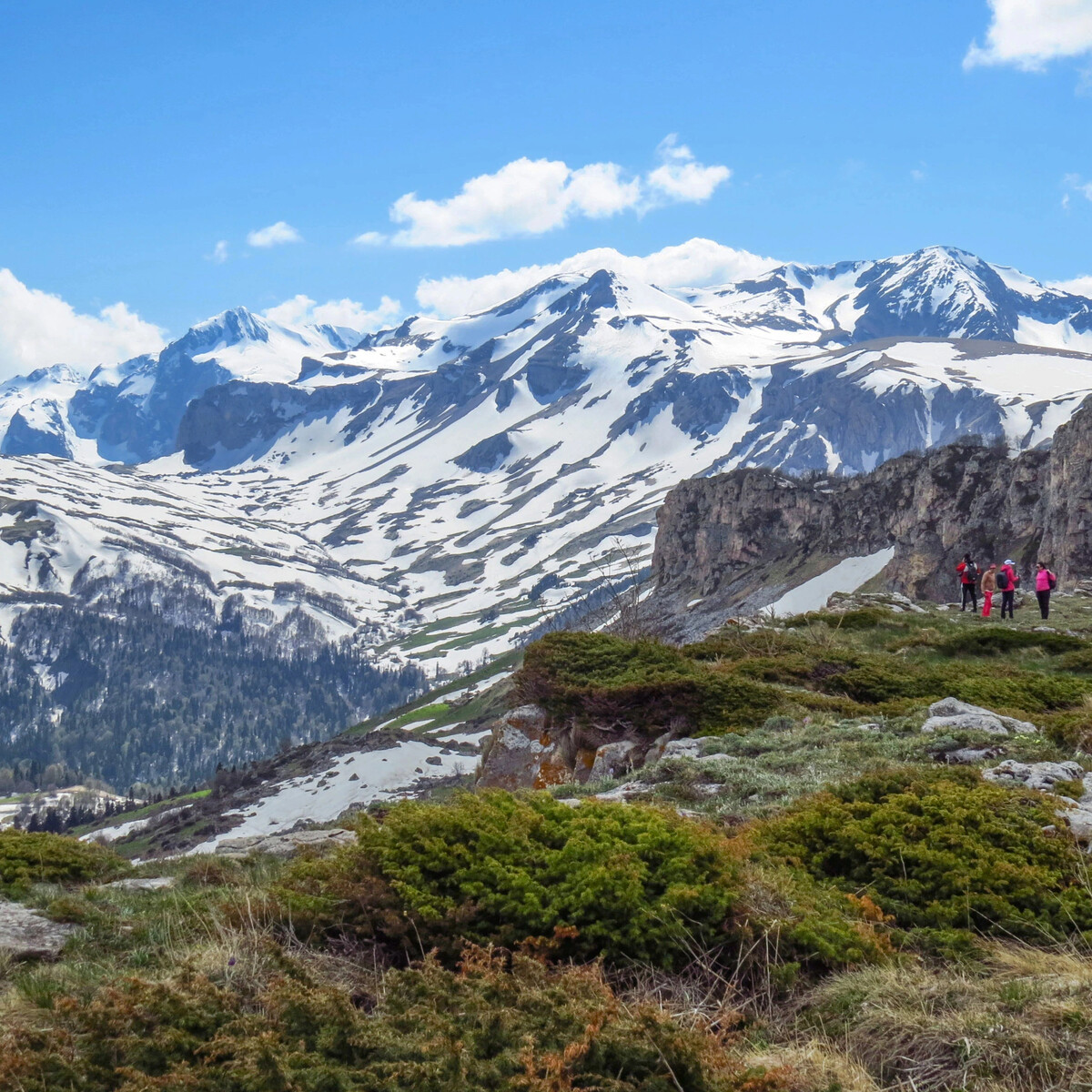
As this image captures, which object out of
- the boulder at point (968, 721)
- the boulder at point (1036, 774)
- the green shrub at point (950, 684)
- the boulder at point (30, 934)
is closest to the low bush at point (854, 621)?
the green shrub at point (950, 684)

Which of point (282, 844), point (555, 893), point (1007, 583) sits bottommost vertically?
point (282, 844)

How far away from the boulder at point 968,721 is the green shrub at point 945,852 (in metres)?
3.68

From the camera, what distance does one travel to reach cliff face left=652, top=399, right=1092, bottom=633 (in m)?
70.9

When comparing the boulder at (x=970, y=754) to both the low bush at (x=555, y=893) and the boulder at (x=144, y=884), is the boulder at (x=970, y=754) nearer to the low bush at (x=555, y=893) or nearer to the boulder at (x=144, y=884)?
the low bush at (x=555, y=893)

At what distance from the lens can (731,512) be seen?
4914 inches

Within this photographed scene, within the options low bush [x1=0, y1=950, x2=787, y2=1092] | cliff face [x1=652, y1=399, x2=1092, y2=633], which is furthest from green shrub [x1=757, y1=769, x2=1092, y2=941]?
cliff face [x1=652, y1=399, x2=1092, y2=633]

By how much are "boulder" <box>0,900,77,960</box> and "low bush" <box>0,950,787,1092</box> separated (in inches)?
65.2

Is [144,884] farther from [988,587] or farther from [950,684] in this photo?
[988,587]

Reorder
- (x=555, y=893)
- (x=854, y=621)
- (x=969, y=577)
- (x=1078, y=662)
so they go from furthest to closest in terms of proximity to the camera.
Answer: (x=969, y=577), (x=854, y=621), (x=1078, y=662), (x=555, y=893)

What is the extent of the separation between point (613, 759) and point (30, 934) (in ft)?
34.8

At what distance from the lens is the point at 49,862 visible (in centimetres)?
1034

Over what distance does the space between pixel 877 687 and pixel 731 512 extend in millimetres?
107236

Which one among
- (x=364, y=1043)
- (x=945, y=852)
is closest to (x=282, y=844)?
(x=364, y=1043)

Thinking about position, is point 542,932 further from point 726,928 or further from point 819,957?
point 819,957
